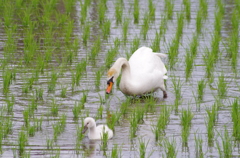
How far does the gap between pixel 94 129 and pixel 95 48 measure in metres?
3.67

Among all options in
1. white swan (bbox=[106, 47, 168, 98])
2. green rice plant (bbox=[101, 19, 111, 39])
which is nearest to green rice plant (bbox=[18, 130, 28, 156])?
white swan (bbox=[106, 47, 168, 98])

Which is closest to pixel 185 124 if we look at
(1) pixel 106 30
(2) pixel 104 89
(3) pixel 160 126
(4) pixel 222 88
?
(3) pixel 160 126

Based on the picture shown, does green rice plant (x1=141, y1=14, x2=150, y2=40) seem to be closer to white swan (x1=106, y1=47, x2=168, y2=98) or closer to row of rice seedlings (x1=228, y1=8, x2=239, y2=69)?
row of rice seedlings (x1=228, y1=8, x2=239, y2=69)

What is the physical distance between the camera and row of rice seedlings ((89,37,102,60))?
406 inches

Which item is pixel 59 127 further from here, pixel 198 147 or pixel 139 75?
pixel 139 75

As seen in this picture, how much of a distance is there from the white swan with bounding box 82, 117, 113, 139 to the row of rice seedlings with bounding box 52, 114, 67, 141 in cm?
27

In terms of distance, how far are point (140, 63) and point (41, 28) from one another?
14.0ft

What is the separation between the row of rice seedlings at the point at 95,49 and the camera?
10.3 metres

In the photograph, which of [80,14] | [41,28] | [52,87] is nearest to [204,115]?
[52,87]

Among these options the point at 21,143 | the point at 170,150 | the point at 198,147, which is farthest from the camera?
the point at 198,147

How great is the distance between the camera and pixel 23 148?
6.24m

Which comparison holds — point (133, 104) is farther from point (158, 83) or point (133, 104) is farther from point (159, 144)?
point (159, 144)

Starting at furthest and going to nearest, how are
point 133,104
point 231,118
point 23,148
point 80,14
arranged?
point 80,14
point 133,104
point 231,118
point 23,148

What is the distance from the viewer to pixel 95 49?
33.8ft
